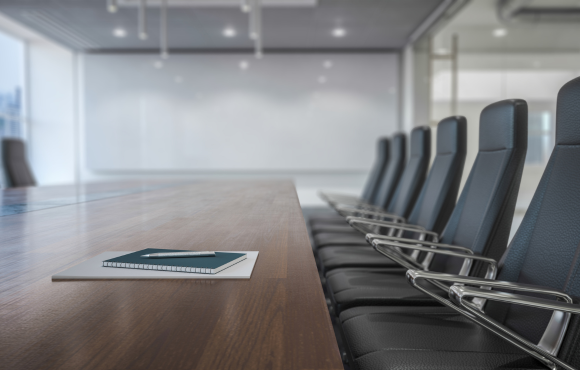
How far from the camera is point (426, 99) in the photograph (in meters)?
7.13

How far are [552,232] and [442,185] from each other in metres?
1.13

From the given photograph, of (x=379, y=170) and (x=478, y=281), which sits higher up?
(x=379, y=170)

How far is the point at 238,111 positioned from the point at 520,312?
23.7 feet

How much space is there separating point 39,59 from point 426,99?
7435 millimetres

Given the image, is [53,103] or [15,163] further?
[53,103]

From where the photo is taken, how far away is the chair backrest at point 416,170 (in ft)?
10.2

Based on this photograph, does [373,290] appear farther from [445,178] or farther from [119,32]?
[119,32]

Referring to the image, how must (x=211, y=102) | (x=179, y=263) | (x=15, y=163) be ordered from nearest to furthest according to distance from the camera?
(x=179, y=263) < (x=15, y=163) < (x=211, y=102)

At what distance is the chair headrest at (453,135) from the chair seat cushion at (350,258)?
75 centimetres

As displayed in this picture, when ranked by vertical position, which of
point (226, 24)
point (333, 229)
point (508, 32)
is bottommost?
point (333, 229)

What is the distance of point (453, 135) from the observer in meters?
2.50

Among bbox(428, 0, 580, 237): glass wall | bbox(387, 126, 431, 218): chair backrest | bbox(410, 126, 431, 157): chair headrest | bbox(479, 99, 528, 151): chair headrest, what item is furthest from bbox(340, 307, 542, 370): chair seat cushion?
bbox(428, 0, 580, 237): glass wall

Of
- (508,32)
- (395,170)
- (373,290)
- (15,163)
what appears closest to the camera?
(373,290)

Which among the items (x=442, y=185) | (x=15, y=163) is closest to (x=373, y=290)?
(x=442, y=185)
